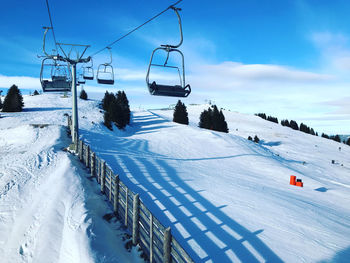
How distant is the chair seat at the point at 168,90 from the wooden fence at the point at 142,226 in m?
3.56

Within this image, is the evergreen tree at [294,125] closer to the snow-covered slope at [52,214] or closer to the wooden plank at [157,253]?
the snow-covered slope at [52,214]

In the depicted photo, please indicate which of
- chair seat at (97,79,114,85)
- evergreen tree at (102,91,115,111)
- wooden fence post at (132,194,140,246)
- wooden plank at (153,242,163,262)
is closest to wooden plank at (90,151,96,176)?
wooden fence post at (132,194,140,246)

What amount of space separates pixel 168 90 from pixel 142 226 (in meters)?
5.06

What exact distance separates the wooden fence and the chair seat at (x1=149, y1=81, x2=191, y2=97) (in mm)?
3558

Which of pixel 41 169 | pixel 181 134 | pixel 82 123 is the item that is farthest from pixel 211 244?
pixel 82 123

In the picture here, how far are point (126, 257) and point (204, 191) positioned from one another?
5721mm

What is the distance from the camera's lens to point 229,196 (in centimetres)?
1120

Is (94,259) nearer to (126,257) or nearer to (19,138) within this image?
(126,257)

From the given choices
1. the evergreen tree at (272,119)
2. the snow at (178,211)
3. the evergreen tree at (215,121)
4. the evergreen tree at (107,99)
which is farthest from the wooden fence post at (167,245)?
the evergreen tree at (272,119)

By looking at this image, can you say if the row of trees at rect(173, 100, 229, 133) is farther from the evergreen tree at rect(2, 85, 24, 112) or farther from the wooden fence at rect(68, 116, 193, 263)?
the wooden fence at rect(68, 116, 193, 263)

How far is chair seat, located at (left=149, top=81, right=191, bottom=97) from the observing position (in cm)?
903

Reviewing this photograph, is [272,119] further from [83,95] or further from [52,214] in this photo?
[52,214]

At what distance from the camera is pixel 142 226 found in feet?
22.3

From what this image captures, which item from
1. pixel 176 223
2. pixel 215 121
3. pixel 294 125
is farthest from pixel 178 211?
pixel 294 125
